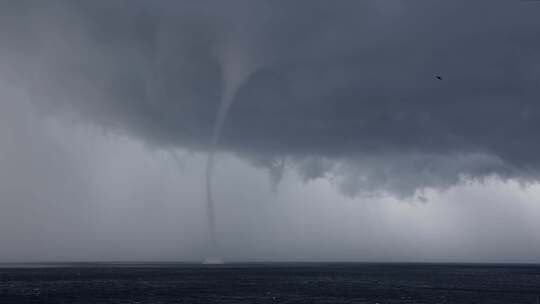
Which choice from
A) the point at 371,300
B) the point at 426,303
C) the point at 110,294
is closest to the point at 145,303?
the point at 110,294

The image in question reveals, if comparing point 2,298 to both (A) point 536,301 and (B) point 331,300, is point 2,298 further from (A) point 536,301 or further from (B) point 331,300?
(A) point 536,301

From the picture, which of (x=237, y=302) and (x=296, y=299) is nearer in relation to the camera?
(x=237, y=302)

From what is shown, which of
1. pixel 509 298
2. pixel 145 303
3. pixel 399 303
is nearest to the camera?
pixel 145 303

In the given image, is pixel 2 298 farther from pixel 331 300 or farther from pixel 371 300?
pixel 371 300

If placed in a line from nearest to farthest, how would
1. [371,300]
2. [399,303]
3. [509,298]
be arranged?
[399,303], [371,300], [509,298]

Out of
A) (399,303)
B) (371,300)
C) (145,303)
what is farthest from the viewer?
(371,300)

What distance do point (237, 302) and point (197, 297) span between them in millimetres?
19248

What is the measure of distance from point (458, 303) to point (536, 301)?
22357 mm

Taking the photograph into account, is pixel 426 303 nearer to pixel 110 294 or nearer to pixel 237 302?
pixel 237 302

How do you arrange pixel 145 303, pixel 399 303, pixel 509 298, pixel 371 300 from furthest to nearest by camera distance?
pixel 509 298
pixel 371 300
pixel 399 303
pixel 145 303

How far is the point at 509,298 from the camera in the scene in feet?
513

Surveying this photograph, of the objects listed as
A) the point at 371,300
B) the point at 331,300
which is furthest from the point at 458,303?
the point at 331,300

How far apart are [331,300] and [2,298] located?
253 ft

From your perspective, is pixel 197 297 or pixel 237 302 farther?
pixel 197 297
